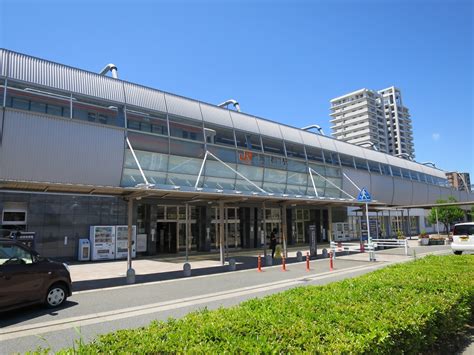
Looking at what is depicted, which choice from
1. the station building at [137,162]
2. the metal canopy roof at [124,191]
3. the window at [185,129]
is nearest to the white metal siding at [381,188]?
the station building at [137,162]

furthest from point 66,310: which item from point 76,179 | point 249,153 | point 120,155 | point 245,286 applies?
point 249,153

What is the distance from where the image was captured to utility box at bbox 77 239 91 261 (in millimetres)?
20688

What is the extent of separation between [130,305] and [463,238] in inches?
778

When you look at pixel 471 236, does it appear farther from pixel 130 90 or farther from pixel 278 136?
pixel 130 90

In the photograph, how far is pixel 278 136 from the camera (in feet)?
93.0

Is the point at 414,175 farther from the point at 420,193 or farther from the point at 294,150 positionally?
the point at 294,150

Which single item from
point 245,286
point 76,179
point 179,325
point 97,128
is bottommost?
point 245,286

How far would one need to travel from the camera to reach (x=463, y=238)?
20719 millimetres

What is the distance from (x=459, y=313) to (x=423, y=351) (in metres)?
1.36

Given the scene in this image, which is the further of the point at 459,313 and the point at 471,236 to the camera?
the point at 471,236

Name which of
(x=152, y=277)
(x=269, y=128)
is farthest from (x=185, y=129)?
(x=152, y=277)

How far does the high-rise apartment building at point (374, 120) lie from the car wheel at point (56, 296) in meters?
129

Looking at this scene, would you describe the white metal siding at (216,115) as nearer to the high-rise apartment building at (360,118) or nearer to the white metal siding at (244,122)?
the white metal siding at (244,122)

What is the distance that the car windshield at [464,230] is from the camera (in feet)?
68.2
